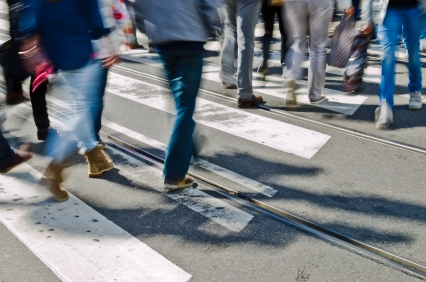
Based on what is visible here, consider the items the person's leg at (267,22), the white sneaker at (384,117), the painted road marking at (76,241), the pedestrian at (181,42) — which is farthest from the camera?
the person's leg at (267,22)

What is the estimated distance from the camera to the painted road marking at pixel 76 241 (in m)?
3.02

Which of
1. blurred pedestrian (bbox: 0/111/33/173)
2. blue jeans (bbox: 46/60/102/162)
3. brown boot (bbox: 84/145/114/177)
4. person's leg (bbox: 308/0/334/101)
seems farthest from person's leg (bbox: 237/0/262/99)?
blurred pedestrian (bbox: 0/111/33/173)

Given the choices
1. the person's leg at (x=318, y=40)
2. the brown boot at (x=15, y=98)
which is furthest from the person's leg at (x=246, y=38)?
the brown boot at (x=15, y=98)

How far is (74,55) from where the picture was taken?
354cm

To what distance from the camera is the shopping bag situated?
17.6 ft

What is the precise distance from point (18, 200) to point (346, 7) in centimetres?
346

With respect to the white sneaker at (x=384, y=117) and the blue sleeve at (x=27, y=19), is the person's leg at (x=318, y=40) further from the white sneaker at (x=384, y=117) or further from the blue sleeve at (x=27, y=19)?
the blue sleeve at (x=27, y=19)

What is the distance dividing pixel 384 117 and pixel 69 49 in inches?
120

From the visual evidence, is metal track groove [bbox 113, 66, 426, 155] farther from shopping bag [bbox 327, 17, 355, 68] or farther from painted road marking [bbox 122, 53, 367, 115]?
shopping bag [bbox 327, 17, 355, 68]

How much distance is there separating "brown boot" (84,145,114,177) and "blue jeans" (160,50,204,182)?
2.13ft

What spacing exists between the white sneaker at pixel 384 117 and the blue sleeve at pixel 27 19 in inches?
128

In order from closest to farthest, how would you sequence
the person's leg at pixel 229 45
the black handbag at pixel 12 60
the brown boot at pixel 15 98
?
the black handbag at pixel 12 60, the brown boot at pixel 15 98, the person's leg at pixel 229 45

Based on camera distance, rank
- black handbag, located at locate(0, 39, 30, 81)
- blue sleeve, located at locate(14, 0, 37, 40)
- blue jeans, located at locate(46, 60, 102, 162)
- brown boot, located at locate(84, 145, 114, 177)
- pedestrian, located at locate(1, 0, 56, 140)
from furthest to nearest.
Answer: black handbag, located at locate(0, 39, 30, 81) → pedestrian, located at locate(1, 0, 56, 140) → brown boot, located at locate(84, 145, 114, 177) → blue jeans, located at locate(46, 60, 102, 162) → blue sleeve, located at locate(14, 0, 37, 40)

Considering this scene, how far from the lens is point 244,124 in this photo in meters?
5.34
